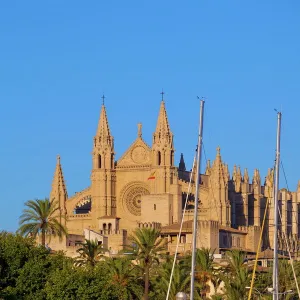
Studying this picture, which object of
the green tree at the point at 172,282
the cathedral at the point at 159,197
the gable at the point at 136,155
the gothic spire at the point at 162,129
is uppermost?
the gothic spire at the point at 162,129

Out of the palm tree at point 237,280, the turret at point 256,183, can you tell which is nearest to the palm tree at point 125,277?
the palm tree at point 237,280

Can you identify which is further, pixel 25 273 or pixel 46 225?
pixel 46 225

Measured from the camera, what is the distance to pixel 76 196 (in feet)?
464

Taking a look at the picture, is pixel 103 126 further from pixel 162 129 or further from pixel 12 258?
pixel 12 258

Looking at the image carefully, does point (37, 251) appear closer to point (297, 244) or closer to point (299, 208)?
point (297, 244)

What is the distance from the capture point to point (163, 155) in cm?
13288

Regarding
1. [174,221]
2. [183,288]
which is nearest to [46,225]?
[183,288]

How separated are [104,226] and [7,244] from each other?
183ft

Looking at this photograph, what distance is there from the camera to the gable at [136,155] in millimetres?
137750

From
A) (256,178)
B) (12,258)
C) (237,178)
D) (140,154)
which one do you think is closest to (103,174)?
(140,154)

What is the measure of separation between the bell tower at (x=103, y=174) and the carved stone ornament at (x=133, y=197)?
53.6 inches

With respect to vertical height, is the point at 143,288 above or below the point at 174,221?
below

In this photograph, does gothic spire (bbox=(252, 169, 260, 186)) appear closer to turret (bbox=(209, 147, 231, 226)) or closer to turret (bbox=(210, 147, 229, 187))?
turret (bbox=(209, 147, 231, 226))

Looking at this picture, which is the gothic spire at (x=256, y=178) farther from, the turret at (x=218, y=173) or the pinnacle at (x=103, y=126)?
the pinnacle at (x=103, y=126)
